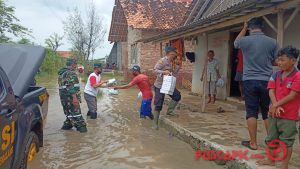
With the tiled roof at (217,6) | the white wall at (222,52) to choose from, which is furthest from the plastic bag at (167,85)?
the tiled roof at (217,6)

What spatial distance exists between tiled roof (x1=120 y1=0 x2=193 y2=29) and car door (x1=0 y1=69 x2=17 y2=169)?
1654cm

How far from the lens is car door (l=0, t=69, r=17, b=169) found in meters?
2.99

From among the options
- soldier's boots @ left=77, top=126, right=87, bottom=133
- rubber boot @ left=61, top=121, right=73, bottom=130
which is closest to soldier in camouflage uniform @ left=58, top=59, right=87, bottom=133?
soldier's boots @ left=77, top=126, right=87, bottom=133

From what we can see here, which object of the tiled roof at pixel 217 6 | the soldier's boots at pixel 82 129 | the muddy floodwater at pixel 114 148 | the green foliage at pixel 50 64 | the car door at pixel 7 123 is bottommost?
the muddy floodwater at pixel 114 148

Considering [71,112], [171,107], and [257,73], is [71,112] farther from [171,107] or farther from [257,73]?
[257,73]

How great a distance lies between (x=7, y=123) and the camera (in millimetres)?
3115

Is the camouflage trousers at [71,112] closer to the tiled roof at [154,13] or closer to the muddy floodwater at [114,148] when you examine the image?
the muddy floodwater at [114,148]

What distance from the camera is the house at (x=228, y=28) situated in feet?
17.9

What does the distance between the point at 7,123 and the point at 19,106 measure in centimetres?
50

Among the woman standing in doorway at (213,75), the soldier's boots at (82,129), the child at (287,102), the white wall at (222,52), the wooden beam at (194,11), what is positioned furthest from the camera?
the wooden beam at (194,11)

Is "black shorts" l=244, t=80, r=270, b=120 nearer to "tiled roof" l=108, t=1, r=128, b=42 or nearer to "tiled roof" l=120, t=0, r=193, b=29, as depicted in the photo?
"tiled roof" l=120, t=0, r=193, b=29

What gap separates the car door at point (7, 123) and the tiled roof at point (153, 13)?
16535 millimetres

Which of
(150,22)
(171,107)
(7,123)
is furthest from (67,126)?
(150,22)

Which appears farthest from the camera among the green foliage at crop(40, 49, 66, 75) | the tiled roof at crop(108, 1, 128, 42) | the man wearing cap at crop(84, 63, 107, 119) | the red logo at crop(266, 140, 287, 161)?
the green foliage at crop(40, 49, 66, 75)
